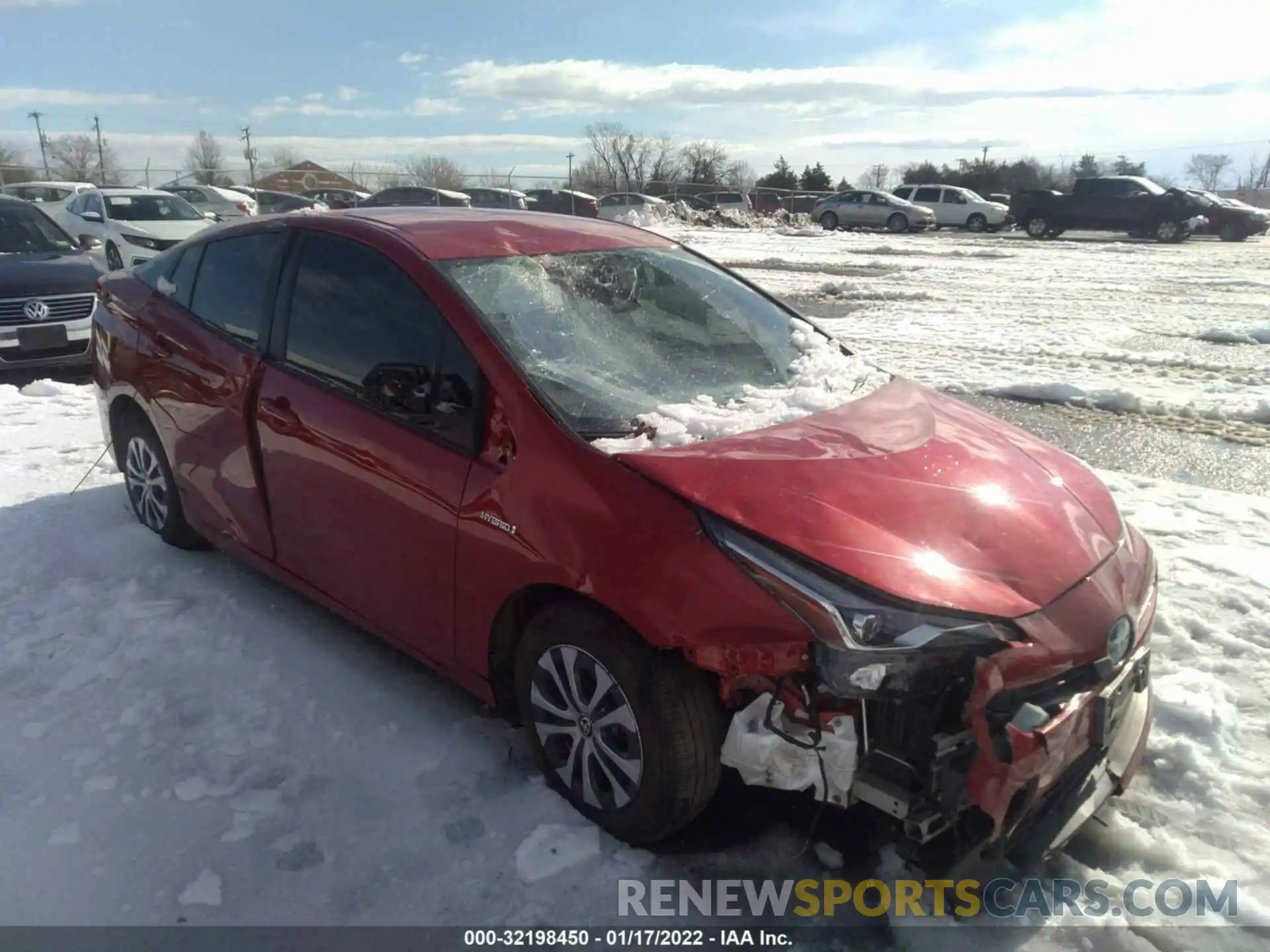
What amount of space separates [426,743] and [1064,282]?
15848 mm

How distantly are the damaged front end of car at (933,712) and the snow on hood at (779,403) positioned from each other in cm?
46

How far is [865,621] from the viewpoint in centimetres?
227

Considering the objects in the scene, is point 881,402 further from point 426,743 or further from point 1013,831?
point 426,743

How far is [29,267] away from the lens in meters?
8.37

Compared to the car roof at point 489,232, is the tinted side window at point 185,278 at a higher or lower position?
lower

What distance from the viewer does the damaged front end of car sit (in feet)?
7.38

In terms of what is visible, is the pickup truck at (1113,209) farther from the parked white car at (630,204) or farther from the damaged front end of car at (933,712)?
the damaged front end of car at (933,712)

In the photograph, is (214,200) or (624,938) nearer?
(624,938)

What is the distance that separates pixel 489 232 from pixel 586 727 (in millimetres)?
1937

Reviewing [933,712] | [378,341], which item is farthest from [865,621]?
[378,341]

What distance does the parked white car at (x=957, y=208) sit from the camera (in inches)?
1359

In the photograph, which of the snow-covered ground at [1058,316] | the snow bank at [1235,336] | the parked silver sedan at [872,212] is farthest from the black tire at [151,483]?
the parked silver sedan at [872,212]

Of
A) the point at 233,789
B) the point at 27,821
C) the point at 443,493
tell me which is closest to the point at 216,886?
the point at 233,789

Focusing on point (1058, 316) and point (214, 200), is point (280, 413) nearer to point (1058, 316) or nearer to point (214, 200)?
point (1058, 316)
